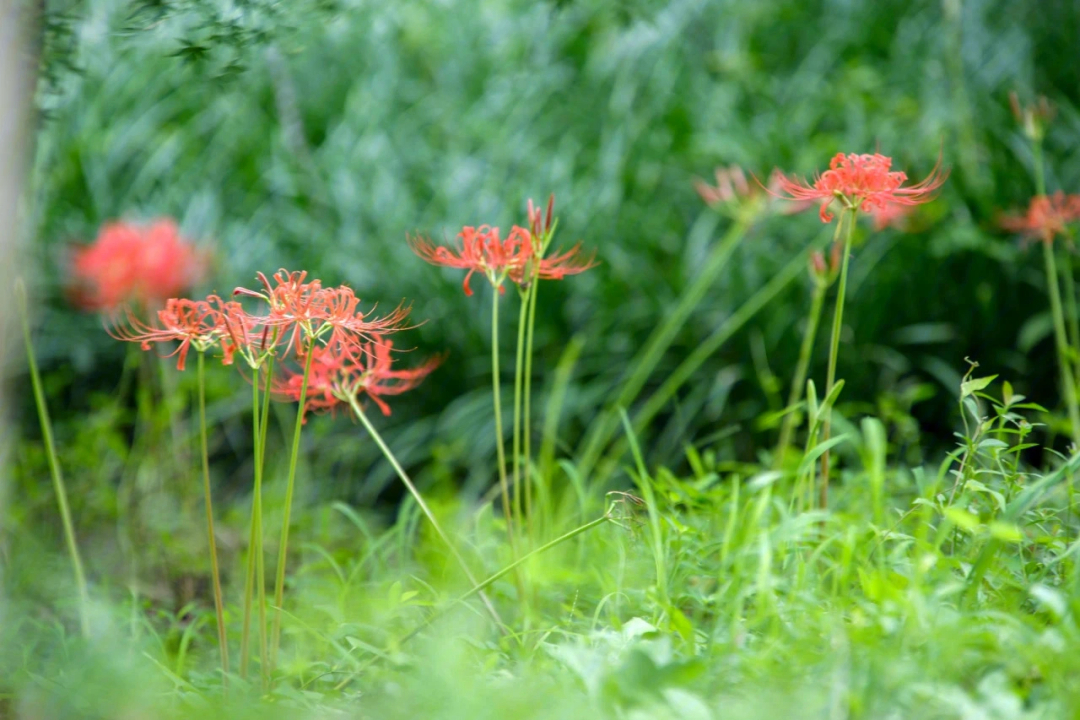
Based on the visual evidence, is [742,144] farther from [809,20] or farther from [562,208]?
[809,20]

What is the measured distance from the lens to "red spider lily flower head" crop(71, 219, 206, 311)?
2479 mm

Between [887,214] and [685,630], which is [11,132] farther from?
[887,214]

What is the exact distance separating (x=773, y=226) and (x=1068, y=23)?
1.57 meters

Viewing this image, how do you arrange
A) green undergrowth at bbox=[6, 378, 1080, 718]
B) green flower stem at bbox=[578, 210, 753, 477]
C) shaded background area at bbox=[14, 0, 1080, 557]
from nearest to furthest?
green undergrowth at bbox=[6, 378, 1080, 718] < green flower stem at bbox=[578, 210, 753, 477] < shaded background area at bbox=[14, 0, 1080, 557]


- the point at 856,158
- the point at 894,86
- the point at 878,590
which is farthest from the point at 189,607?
the point at 894,86

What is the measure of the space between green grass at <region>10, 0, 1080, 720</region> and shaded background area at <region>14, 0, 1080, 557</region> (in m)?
0.02

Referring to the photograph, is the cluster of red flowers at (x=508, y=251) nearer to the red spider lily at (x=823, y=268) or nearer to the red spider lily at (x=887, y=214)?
the red spider lily at (x=887, y=214)

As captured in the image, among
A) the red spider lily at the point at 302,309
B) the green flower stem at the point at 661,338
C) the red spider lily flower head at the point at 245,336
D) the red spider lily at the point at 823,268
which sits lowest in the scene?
the green flower stem at the point at 661,338

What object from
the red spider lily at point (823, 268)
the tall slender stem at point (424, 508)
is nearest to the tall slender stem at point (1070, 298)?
the red spider lily at point (823, 268)

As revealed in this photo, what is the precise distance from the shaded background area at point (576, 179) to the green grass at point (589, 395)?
0.06 ft

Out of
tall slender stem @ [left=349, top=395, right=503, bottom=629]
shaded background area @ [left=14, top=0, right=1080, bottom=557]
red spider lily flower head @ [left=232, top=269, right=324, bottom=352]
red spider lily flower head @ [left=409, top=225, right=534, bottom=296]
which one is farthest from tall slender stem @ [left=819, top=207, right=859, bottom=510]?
shaded background area @ [left=14, top=0, right=1080, bottom=557]

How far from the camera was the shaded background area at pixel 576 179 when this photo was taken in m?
3.04

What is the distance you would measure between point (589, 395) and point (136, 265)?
1.39 metres

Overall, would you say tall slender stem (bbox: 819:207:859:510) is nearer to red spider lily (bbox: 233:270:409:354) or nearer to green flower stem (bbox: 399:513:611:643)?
green flower stem (bbox: 399:513:611:643)
